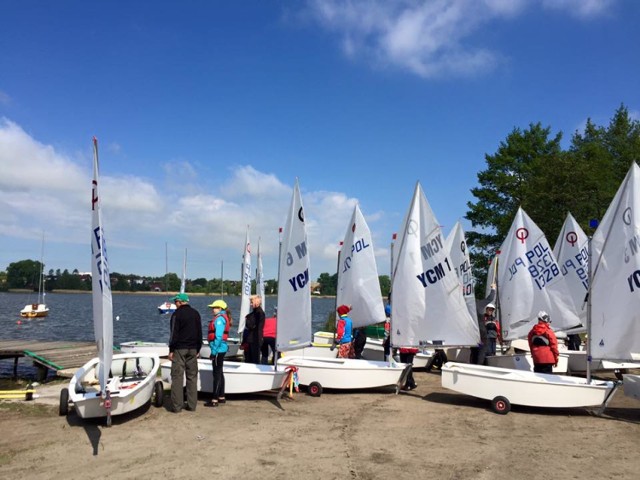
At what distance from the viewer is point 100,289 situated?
246 inches

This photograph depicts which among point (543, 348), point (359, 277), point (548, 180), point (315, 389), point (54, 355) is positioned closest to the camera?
point (543, 348)

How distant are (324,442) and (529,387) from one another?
3.54 metres

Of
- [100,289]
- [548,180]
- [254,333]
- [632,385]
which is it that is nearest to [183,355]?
[100,289]

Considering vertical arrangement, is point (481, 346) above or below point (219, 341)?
below

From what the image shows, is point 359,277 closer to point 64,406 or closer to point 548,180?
point 64,406

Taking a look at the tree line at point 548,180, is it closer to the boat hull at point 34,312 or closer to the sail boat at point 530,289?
the sail boat at point 530,289

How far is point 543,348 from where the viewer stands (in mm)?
8820

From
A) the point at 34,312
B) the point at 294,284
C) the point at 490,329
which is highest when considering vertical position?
the point at 294,284

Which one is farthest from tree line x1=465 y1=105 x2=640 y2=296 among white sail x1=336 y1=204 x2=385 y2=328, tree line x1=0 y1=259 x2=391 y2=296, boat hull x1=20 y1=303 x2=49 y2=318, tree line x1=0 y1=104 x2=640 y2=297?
tree line x1=0 y1=259 x2=391 y2=296

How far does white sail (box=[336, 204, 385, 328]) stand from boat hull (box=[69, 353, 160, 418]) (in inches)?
199

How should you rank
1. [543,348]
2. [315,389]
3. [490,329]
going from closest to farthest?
1. [543,348]
2. [315,389]
3. [490,329]

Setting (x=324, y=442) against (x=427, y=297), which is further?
(x=427, y=297)

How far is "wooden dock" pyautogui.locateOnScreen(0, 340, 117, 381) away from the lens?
12.0 m

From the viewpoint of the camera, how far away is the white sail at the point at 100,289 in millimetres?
6152
